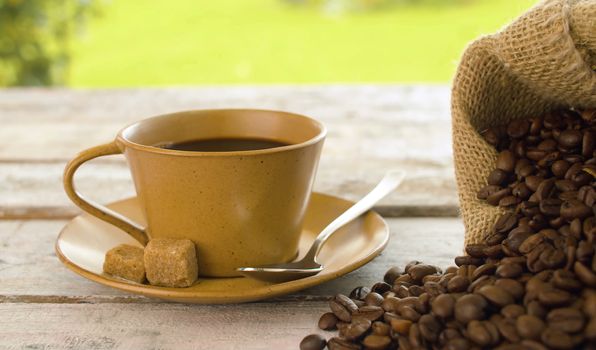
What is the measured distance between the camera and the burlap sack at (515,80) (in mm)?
1025

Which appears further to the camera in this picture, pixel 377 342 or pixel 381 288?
pixel 381 288

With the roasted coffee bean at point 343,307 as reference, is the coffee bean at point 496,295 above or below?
above

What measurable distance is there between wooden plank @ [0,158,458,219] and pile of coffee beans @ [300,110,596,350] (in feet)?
1.13

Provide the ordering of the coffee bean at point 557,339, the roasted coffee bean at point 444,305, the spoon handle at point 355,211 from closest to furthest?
1. the coffee bean at point 557,339
2. the roasted coffee bean at point 444,305
3. the spoon handle at point 355,211

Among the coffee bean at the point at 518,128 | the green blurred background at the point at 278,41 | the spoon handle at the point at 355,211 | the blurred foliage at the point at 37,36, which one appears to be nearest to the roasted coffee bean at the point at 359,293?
the spoon handle at the point at 355,211

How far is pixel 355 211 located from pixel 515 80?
341 millimetres

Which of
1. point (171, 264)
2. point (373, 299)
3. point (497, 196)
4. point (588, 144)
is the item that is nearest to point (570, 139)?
point (588, 144)

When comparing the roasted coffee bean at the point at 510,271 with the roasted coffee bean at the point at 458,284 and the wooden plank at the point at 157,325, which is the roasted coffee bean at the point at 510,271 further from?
the wooden plank at the point at 157,325

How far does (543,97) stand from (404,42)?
5.31 m

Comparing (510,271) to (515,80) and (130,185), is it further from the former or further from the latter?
(130,185)

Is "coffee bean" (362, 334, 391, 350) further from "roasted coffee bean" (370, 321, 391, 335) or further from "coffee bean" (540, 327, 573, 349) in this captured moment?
"coffee bean" (540, 327, 573, 349)

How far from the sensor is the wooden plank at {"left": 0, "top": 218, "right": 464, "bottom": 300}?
1.08 metres

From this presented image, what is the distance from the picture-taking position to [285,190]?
1.08 metres

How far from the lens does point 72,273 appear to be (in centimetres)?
117
